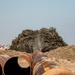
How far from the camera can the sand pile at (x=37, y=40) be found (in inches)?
1345

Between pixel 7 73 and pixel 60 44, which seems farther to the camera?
pixel 60 44

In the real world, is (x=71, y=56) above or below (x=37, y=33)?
below

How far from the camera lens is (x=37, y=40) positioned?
33906 millimetres

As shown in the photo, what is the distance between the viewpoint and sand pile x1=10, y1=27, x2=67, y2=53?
3416cm

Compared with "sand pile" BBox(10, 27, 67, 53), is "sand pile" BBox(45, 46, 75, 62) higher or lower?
lower

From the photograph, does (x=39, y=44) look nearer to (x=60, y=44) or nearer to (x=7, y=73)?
(x=60, y=44)

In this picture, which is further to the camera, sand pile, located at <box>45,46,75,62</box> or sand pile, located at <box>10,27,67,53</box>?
sand pile, located at <box>10,27,67,53</box>

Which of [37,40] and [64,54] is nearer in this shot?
[64,54]

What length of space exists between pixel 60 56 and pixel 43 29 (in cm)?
737

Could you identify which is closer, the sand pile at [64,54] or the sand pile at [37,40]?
the sand pile at [64,54]

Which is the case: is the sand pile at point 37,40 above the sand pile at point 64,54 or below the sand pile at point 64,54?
above

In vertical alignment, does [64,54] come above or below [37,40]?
below

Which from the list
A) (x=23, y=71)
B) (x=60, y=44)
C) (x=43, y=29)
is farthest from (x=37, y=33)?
(x=23, y=71)

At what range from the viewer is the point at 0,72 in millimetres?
10523
